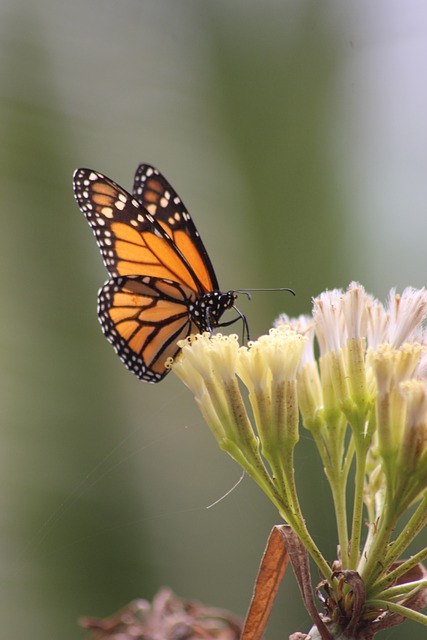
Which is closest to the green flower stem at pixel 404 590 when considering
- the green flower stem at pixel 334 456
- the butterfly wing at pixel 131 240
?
the green flower stem at pixel 334 456

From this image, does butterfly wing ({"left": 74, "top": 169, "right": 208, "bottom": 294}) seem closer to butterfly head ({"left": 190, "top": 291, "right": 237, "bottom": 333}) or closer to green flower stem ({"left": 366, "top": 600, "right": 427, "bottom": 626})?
butterfly head ({"left": 190, "top": 291, "right": 237, "bottom": 333})

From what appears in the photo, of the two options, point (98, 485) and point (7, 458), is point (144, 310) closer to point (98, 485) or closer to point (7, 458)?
point (98, 485)

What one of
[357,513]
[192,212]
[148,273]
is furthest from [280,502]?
[192,212]

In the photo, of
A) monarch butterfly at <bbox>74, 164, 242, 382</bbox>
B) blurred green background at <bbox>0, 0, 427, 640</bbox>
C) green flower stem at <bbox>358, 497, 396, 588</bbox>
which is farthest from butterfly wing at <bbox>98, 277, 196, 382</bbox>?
blurred green background at <bbox>0, 0, 427, 640</bbox>

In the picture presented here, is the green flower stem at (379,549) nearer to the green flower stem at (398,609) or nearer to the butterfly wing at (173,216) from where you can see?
the green flower stem at (398,609)

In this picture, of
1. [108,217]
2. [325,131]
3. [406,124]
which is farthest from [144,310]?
[325,131]

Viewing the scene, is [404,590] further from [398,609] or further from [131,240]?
[131,240]
